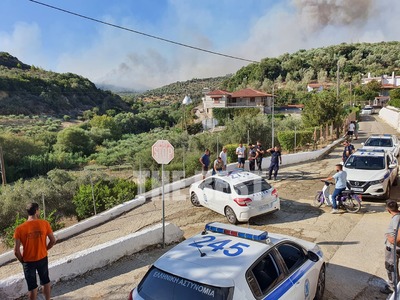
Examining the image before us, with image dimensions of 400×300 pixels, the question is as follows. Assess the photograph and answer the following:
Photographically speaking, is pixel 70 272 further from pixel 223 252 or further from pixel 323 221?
pixel 323 221

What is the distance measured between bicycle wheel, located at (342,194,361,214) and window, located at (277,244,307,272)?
6.12m

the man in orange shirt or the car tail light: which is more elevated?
the man in orange shirt

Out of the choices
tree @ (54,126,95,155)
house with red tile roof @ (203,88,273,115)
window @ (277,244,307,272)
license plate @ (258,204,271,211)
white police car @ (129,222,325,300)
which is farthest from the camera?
house with red tile roof @ (203,88,273,115)

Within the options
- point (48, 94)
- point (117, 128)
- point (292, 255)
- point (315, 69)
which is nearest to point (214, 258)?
point (292, 255)

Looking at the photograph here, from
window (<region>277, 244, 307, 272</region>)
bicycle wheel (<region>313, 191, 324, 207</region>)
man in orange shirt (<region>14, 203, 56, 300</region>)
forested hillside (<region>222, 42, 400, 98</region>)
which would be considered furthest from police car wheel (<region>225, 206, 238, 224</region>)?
forested hillside (<region>222, 42, 400, 98</region>)

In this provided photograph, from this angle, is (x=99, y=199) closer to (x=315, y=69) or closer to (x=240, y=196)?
(x=240, y=196)

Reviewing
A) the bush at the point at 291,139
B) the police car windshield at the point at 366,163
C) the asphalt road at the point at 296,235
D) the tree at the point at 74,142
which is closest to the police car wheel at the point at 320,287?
the asphalt road at the point at 296,235

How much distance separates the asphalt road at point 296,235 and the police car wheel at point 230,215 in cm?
52

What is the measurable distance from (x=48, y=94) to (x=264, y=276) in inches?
3711

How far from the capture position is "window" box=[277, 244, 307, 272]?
4682 millimetres

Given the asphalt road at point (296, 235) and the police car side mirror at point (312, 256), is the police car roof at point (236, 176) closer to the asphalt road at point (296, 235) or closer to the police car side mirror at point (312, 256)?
the asphalt road at point (296, 235)

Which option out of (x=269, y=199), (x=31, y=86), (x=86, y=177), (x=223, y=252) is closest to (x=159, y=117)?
(x=31, y=86)

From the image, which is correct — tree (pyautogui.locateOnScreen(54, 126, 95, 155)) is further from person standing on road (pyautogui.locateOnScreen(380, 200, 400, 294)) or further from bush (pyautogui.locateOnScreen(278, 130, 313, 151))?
person standing on road (pyautogui.locateOnScreen(380, 200, 400, 294))

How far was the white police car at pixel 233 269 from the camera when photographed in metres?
3.58
